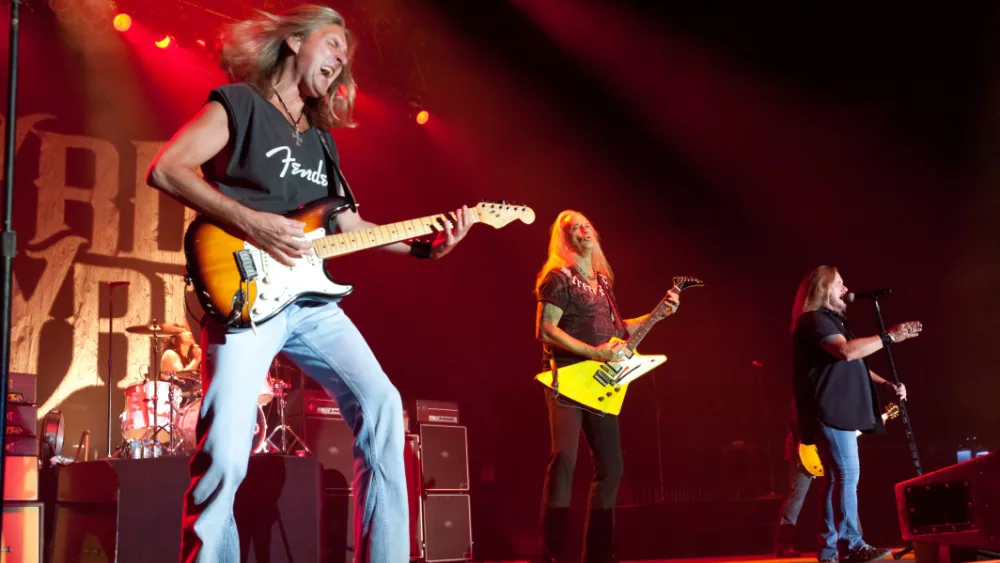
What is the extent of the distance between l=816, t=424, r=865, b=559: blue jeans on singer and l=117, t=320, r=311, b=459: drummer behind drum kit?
4.78 m

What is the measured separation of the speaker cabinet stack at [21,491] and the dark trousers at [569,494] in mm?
3150

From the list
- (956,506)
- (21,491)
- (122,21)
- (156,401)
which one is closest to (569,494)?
(956,506)

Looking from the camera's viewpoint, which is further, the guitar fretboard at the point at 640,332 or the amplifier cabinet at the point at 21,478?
the guitar fretboard at the point at 640,332

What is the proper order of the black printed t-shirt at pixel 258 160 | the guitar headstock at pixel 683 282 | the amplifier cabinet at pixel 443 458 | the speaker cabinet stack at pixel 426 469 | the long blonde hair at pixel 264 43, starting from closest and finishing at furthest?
the black printed t-shirt at pixel 258 160
the long blonde hair at pixel 264 43
the guitar headstock at pixel 683 282
the speaker cabinet stack at pixel 426 469
the amplifier cabinet at pixel 443 458

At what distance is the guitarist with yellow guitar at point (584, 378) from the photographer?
206 inches

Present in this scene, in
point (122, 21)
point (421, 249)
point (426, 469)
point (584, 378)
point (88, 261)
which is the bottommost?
point (426, 469)

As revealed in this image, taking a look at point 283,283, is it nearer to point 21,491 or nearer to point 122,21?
point 21,491

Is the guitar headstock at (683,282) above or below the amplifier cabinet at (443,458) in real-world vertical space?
above

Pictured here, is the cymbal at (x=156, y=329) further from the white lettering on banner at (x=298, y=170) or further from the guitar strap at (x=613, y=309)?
the white lettering on banner at (x=298, y=170)

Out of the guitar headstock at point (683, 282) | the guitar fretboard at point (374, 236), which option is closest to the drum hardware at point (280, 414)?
the guitar headstock at point (683, 282)

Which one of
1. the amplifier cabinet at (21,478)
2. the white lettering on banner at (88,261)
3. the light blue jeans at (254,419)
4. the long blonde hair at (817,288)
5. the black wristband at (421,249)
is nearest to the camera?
the light blue jeans at (254,419)

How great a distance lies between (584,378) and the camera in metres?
5.35

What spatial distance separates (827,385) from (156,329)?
6.41 metres

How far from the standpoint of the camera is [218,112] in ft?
9.86
